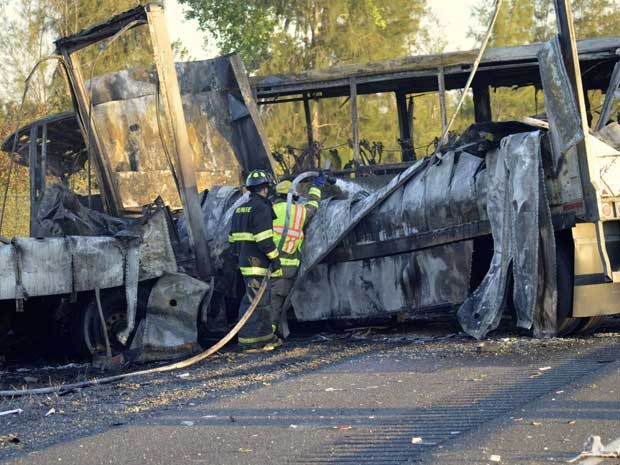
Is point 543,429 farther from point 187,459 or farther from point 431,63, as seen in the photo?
point 431,63

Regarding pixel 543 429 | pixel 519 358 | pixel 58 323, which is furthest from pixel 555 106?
pixel 58 323

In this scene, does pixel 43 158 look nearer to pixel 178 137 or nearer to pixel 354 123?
pixel 178 137

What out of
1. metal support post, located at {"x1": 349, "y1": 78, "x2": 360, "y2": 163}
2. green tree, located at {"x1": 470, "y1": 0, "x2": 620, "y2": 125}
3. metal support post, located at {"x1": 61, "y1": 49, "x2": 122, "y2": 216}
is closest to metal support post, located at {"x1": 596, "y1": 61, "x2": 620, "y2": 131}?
metal support post, located at {"x1": 349, "y1": 78, "x2": 360, "y2": 163}

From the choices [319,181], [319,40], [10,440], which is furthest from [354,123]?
[319,40]

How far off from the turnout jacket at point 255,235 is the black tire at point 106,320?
3.93 ft

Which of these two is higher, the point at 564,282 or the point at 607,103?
the point at 607,103

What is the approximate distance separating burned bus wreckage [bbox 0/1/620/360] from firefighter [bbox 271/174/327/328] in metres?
0.16

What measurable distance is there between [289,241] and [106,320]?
206 cm

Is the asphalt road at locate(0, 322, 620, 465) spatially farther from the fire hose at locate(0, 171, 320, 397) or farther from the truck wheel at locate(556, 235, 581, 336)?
the fire hose at locate(0, 171, 320, 397)

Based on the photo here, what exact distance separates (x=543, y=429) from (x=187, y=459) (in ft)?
5.82

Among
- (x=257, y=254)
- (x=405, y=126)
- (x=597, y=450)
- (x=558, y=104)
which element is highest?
(x=405, y=126)

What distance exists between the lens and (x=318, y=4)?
34.8 metres

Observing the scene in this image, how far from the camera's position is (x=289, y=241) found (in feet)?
33.0

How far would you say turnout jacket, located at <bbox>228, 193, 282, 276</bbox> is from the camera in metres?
9.78
